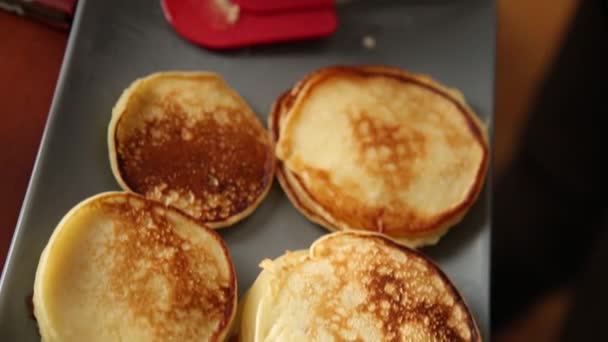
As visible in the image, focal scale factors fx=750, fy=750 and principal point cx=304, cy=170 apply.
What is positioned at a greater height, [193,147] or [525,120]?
[193,147]

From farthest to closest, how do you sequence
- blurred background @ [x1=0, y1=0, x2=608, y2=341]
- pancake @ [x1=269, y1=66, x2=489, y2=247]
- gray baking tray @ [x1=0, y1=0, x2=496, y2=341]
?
1. blurred background @ [x1=0, y1=0, x2=608, y2=341]
2. pancake @ [x1=269, y1=66, x2=489, y2=247]
3. gray baking tray @ [x1=0, y1=0, x2=496, y2=341]

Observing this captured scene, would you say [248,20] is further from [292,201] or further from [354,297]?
[354,297]

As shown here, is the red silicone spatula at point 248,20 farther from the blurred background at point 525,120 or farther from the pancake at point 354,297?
the blurred background at point 525,120

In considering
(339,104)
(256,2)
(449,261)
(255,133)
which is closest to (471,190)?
(449,261)

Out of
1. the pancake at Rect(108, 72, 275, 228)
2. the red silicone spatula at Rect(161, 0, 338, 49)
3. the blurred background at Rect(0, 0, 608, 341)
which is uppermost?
the red silicone spatula at Rect(161, 0, 338, 49)

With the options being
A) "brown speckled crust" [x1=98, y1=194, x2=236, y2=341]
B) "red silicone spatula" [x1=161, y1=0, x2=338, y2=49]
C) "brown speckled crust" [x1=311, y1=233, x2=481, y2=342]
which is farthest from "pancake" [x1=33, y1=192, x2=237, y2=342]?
"red silicone spatula" [x1=161, y1=0, x2=338, y2=49]

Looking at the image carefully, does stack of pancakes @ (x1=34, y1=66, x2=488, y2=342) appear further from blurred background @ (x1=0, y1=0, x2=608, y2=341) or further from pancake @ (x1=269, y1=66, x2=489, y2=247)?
blurred background @ (x1=0, y1=0, x2=608, y2=341)

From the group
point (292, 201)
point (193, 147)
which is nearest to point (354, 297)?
point (292, 201)

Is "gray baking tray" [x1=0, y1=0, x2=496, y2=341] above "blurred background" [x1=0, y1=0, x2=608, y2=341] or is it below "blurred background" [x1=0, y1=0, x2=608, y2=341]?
above
